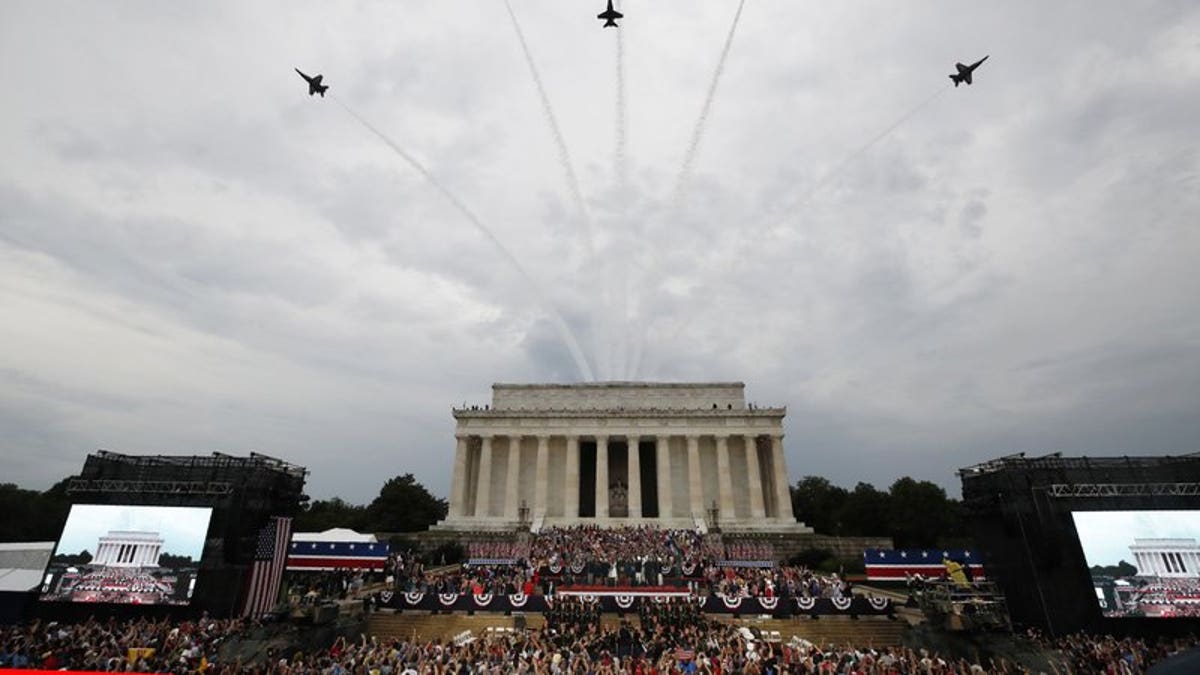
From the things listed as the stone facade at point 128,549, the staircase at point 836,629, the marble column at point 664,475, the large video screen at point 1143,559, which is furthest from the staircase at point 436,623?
the marble column at point 664,475

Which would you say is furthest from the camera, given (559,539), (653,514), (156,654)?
(653,514)

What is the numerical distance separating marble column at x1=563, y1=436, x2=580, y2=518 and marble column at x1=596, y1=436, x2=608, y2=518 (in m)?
2.38

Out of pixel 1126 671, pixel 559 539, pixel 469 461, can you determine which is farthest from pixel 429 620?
pixel 469 461

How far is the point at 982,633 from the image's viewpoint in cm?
2169

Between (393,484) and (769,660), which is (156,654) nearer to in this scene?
(769,660)

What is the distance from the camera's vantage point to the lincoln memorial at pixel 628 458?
59781 mm

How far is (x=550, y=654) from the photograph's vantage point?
1867 cm

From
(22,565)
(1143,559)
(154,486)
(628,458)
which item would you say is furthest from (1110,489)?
(22,565)

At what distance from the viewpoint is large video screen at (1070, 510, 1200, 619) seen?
2191cm

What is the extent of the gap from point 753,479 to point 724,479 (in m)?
3.28

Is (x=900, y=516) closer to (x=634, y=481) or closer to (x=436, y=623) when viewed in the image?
(x=634, y=481)

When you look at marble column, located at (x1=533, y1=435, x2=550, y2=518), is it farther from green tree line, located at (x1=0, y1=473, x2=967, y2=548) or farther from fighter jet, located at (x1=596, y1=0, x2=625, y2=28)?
fighter jet, located at (x1=596, y1=0, x2=625, y2=28)

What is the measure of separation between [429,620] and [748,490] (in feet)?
142

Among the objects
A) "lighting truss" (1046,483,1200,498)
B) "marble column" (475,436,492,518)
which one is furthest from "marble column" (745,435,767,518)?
"lighting truss" (1046,483,1200,498)
